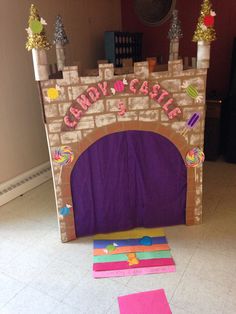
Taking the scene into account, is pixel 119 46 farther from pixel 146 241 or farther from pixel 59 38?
pixel 146 241

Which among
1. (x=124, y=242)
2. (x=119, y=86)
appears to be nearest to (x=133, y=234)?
(x=124, y=242)

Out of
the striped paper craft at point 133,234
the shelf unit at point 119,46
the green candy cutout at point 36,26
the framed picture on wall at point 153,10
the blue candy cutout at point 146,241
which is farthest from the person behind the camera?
the framed picture on wall at point 153,10

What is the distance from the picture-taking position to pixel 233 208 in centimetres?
262

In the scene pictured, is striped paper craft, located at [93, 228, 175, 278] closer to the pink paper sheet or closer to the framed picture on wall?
the pink paper sheet

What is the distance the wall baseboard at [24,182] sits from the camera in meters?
2.90

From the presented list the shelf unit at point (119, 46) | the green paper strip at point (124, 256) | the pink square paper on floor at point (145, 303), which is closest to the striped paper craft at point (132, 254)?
the green paper strip at point (124, 256)

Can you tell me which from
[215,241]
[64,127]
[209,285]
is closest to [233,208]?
[215,241]

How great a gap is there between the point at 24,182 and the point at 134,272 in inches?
65.0

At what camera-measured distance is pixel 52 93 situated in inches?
75.2

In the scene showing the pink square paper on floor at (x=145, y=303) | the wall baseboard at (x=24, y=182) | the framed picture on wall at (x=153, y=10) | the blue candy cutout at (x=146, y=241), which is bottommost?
the pink square paper on floor at (x=145, y=303)

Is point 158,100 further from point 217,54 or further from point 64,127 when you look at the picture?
point 217,54

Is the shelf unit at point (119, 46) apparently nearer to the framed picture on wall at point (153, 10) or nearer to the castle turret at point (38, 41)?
the framed picture on wall at point (153, 10)

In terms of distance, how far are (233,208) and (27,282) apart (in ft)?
5.84

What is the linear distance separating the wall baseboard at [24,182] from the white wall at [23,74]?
6 centimetres
